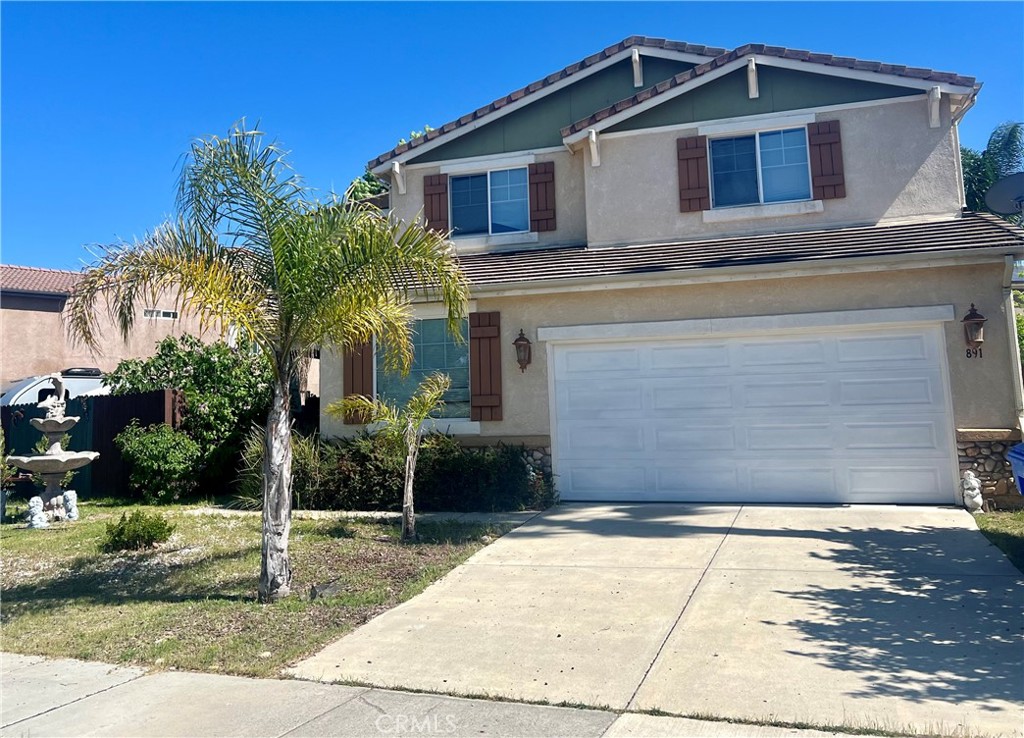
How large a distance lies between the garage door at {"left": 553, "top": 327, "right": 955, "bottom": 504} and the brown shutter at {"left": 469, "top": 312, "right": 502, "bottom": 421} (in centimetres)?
91

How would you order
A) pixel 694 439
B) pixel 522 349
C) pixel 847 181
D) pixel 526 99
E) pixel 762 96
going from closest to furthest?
1. pixel 694 439
2. pixel 522 349
3. pixel 847 181
4. pixel 762 96
5. pixel 526 99

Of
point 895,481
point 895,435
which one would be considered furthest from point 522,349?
point 895,481

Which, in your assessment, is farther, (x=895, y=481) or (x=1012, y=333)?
(x=895, y=481)

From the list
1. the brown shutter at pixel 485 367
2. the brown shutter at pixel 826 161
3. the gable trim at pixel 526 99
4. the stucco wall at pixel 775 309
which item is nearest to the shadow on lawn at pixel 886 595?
the stucco wall at pixel 775 309

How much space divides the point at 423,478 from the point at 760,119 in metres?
7.69

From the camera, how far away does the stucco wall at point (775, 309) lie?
957 cm

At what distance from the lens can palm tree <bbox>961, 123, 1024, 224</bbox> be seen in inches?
690

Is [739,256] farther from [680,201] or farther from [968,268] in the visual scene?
[968,268]

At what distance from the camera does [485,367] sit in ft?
37.4

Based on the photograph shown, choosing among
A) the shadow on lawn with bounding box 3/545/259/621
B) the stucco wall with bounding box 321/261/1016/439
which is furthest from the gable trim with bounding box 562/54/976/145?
the shadow on lawn with bounding box 3/545/259/621

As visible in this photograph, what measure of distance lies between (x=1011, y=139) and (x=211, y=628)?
19920 mm

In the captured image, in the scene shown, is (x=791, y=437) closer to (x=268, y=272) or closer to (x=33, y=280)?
(x=268, y=272)

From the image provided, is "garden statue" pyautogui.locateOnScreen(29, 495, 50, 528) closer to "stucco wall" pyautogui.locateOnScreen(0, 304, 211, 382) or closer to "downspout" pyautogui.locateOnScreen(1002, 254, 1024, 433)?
"stucco wall" pyautogui.locateOnScreen(0, 304, 211, 382)

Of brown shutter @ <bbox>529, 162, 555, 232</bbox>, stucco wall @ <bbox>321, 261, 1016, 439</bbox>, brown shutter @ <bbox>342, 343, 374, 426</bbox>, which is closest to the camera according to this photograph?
stucco wall @ <bbox>321, 261, 1016, 439</bbox>
